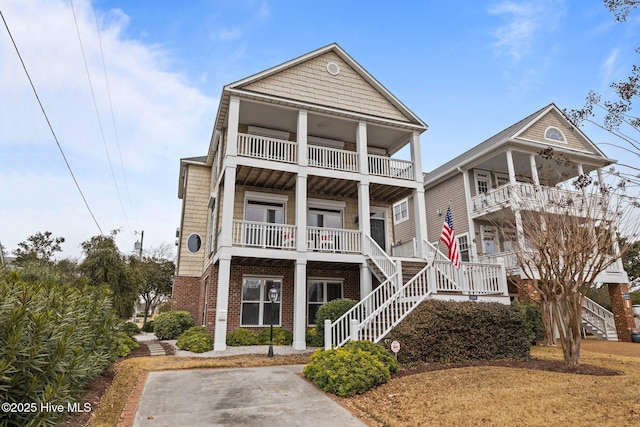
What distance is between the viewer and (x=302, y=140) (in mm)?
14250

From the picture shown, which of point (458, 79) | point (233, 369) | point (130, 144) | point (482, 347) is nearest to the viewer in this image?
point (233, 369)

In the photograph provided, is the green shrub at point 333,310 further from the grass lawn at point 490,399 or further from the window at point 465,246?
the window at point 465,246

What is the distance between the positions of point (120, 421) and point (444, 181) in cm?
2001

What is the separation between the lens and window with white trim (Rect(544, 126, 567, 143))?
19.5 metres

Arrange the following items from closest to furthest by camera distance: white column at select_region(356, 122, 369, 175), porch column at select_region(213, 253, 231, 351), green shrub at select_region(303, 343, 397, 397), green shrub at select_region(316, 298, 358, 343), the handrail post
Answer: green shrub at select_region(303, 343, 397, 397) < the handrail post < porch column at select_region(213, 253, 231, 351) < green shrub at select_region(316, 298, 358, 343) < white column at select_region(356, 122, 369, 175)

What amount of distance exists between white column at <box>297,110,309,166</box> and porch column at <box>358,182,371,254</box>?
2441mm

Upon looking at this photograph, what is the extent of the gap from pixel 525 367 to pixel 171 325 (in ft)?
41.7

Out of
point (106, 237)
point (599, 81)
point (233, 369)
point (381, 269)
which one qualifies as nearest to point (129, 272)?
point (106, 237)

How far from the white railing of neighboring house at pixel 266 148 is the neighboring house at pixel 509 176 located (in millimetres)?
10037

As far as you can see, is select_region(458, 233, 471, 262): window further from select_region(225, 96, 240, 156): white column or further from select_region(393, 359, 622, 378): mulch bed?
select_region(225, 96, 240, 156): white column

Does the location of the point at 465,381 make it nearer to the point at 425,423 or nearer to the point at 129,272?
the point at 425,423

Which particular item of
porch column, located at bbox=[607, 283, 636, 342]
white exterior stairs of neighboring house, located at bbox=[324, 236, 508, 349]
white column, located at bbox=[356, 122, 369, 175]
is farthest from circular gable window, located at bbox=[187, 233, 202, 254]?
Answer: porch column, located at bbox=[607, 283, 636, 342]

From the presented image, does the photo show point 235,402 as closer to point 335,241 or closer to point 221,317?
point 221,317

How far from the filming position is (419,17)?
13.1 meters
